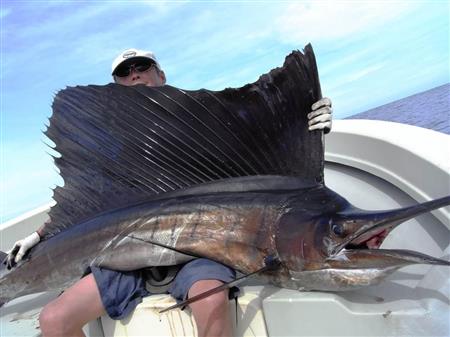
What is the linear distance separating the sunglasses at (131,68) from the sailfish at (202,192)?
669 mm

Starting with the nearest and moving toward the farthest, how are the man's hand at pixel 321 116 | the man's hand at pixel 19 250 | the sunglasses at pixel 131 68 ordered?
the man's hand at pixel 321 116, the man's hand at pixel 19 250, the sunglasses at pixel 131 68

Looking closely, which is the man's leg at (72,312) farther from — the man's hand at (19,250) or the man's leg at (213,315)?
the man's hand at (19,250)

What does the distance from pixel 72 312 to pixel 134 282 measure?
252mm

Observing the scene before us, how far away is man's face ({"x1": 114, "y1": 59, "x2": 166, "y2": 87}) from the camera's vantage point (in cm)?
269

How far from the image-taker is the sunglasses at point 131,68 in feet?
8.83

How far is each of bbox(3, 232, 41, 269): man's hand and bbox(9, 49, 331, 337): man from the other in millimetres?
541

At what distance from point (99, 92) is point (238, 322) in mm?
1188

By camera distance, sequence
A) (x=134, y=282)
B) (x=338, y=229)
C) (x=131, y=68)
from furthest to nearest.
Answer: (x=131, y=68) < (x=134, y=282) < (x=338, y=229)

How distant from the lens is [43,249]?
2.07 meters

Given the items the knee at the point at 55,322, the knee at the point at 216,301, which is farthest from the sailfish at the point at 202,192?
the knee at the point at 55,322

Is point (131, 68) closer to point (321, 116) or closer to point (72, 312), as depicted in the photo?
point (321, 116)

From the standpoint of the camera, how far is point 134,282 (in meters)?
1.75

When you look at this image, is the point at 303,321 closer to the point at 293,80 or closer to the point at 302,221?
the point at 302,221

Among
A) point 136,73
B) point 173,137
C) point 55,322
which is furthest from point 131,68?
point 55,322
